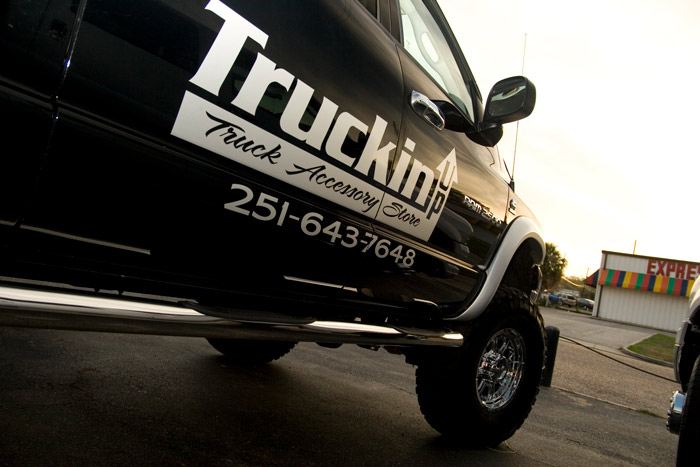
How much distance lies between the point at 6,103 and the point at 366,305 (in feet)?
4.71

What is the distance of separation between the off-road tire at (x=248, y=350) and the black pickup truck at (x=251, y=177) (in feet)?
4.29

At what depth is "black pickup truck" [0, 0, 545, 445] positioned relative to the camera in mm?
1115

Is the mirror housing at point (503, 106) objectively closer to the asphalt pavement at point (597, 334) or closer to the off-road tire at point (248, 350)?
the off-road tire at point (248, 350)

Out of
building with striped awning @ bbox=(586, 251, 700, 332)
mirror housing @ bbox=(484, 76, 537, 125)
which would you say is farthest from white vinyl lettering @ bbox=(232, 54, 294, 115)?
building with striped awning @ bbox=(586, 251, 700, 332)

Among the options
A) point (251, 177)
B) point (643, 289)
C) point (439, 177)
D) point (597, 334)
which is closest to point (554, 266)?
point (643, 289)

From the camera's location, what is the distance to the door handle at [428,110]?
6.96 ft

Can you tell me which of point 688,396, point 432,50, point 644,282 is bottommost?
point 688,396

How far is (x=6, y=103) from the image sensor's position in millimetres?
1024

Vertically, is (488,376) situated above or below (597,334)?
below

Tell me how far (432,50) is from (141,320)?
1999 millimetres

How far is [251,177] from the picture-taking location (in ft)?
4.99

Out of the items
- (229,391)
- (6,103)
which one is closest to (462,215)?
(229,391)

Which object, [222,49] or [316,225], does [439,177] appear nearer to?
[316,225]

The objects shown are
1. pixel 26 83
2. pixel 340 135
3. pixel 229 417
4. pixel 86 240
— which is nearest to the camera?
pixel 26 83
